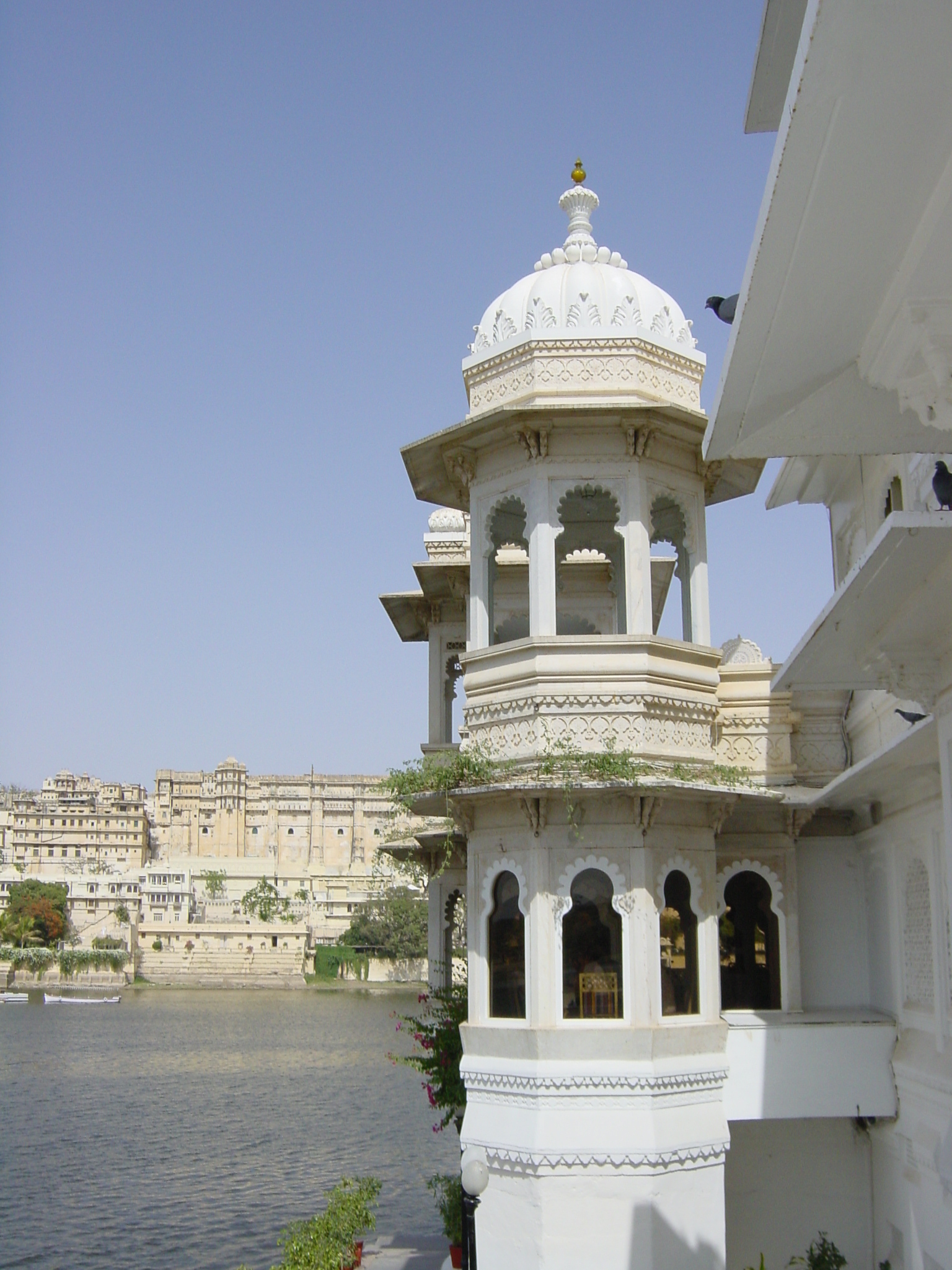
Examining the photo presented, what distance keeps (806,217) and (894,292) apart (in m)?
0.55

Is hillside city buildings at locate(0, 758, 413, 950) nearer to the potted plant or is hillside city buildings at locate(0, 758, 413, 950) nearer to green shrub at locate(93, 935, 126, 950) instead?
green shrub at locate(93, 935, 126, 950)

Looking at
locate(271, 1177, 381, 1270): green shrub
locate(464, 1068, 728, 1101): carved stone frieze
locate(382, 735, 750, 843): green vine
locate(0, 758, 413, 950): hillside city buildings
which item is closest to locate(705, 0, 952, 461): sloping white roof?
locate(382, 735, 750, 843): green vine

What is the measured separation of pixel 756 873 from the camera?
36.3 feet

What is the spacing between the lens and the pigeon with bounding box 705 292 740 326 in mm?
5293

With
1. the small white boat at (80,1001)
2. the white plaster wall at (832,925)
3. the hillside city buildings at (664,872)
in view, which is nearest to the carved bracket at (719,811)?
the hillside city buildings at (664,872)

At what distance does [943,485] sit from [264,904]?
10157 cm

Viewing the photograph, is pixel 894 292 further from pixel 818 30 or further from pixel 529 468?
pixel 529 468

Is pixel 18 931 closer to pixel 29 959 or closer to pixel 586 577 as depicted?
pixel 29 959

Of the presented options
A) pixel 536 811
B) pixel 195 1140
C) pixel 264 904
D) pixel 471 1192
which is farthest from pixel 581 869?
pixel 264 904

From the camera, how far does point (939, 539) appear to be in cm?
489

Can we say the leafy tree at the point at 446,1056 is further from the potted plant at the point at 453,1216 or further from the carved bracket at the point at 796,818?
the carved bracket at the point at 796,818

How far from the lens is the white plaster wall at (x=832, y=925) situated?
36.0ft

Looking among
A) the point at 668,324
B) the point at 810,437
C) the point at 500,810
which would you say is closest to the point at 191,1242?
the point at 500,810

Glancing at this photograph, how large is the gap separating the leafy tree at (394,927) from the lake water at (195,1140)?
2760 centimetres
